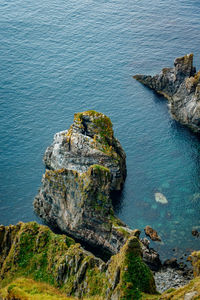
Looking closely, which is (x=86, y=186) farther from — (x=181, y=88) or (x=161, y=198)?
(x=181, y=88)

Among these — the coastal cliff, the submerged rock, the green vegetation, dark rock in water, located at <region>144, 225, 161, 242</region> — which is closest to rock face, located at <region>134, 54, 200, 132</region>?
the submerged rock

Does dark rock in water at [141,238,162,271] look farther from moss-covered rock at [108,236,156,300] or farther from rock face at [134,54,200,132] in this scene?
rock face at [134,54,200,132]

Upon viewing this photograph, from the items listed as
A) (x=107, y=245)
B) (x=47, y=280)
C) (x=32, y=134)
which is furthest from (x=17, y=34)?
(x=47, y=280)

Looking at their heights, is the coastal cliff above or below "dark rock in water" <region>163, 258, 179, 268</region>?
above

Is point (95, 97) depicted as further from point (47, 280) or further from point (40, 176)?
point (47, 280)

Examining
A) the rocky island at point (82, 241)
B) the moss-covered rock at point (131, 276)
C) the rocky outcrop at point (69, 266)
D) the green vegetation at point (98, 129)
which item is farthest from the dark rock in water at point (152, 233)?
the moss-covered rock at point (131, 276)

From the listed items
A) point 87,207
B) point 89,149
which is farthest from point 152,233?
point 89,149
